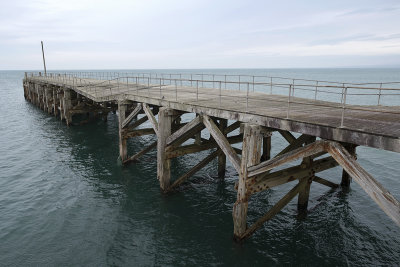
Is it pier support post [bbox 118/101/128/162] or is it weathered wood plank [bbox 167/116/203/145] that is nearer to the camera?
weathered wood plank [bbox 167/116/203/145]

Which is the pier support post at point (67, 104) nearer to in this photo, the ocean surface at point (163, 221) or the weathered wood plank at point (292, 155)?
the ocean surface at point (163, 221)

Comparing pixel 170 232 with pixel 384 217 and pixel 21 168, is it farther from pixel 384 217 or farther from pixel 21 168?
pixel 21 168

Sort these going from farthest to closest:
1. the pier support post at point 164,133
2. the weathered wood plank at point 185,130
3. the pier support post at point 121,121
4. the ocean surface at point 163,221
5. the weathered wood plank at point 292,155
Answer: the pier support post at point 121,121
the pier support post at point 164,133
the weathered wood plank at point 185,130
the ocean surface at point 163,221
the weathered wood plank at point 292,155

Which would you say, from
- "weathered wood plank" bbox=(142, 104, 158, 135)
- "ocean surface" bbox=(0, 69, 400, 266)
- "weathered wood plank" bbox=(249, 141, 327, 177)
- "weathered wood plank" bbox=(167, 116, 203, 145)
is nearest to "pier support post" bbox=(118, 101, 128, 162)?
"ocean surface" bbox=(0, 69, 400, 266)

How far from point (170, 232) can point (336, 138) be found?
705cm

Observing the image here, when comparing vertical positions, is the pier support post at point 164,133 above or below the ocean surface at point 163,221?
above

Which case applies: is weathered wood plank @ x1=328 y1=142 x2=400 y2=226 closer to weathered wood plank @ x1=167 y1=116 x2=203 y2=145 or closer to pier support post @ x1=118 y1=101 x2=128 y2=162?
weathered wood plank @ x1=167 y1=116 x2=203 y2=145

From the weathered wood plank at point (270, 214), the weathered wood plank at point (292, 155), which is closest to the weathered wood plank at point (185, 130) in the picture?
the weathered wood plank at point (292, 155)

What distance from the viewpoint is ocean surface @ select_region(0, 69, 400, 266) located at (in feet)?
32.1

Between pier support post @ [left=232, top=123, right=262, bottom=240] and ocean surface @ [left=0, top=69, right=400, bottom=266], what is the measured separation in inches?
46.1

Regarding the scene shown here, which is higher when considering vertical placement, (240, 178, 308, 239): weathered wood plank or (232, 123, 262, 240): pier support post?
(232, 123, 262, 240): pier support post

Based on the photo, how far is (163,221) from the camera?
465 inches

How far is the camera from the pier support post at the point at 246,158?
30.3 ft

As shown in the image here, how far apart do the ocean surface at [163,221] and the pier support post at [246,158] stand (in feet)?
3.84
